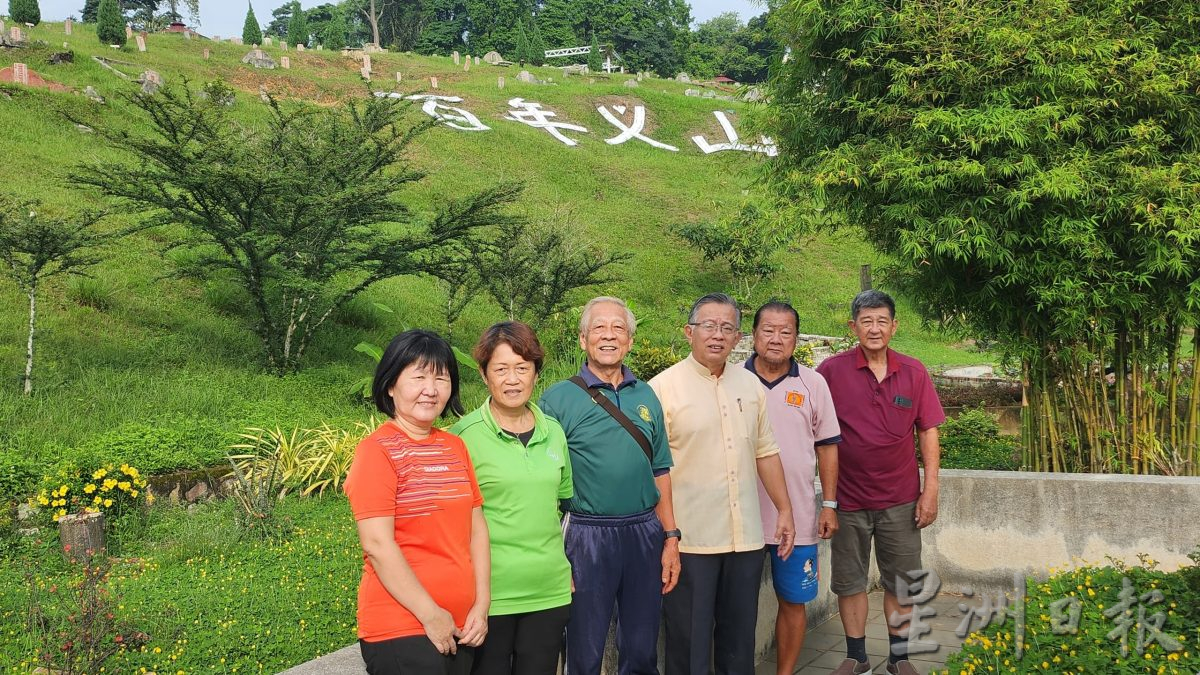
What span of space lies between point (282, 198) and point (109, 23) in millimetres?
27370

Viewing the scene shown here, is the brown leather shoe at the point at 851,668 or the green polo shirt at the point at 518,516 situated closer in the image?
the green polo shirt at the point at 518,516

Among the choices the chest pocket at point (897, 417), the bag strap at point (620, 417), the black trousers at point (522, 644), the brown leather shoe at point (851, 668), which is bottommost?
the brown leather shoe at point (851, 668)

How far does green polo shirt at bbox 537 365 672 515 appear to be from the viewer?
2.74 metres

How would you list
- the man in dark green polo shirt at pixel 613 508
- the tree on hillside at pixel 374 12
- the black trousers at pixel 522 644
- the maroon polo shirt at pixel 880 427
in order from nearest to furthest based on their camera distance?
the black trousers at pixel 522 644 → the man in dark green polo shirt at pixel 613 508 → the maroon polo shirt at pixel 880 427 → the tree on hillside at pixel 374 12

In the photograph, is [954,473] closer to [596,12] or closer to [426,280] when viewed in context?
[426,280]

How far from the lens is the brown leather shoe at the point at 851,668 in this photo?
362 centimetres

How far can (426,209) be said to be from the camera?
19.9 m

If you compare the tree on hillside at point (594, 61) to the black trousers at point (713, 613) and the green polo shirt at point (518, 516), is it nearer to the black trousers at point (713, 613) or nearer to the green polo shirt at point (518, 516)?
the black trousers at point (713, 613)

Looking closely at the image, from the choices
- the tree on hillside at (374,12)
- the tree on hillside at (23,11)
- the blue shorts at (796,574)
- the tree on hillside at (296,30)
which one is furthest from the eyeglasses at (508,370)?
the tree on hillside at (374,12)

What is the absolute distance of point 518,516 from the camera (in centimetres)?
243

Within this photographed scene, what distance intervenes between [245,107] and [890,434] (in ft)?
80.6

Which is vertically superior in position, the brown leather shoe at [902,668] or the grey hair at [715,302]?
the grey hair at [715,302]

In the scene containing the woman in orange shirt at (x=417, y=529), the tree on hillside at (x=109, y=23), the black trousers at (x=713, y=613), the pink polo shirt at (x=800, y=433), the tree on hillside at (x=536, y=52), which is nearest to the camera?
the woman in orange shirt at (x=417, y=529)

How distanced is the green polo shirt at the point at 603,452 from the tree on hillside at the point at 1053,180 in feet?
9.46
